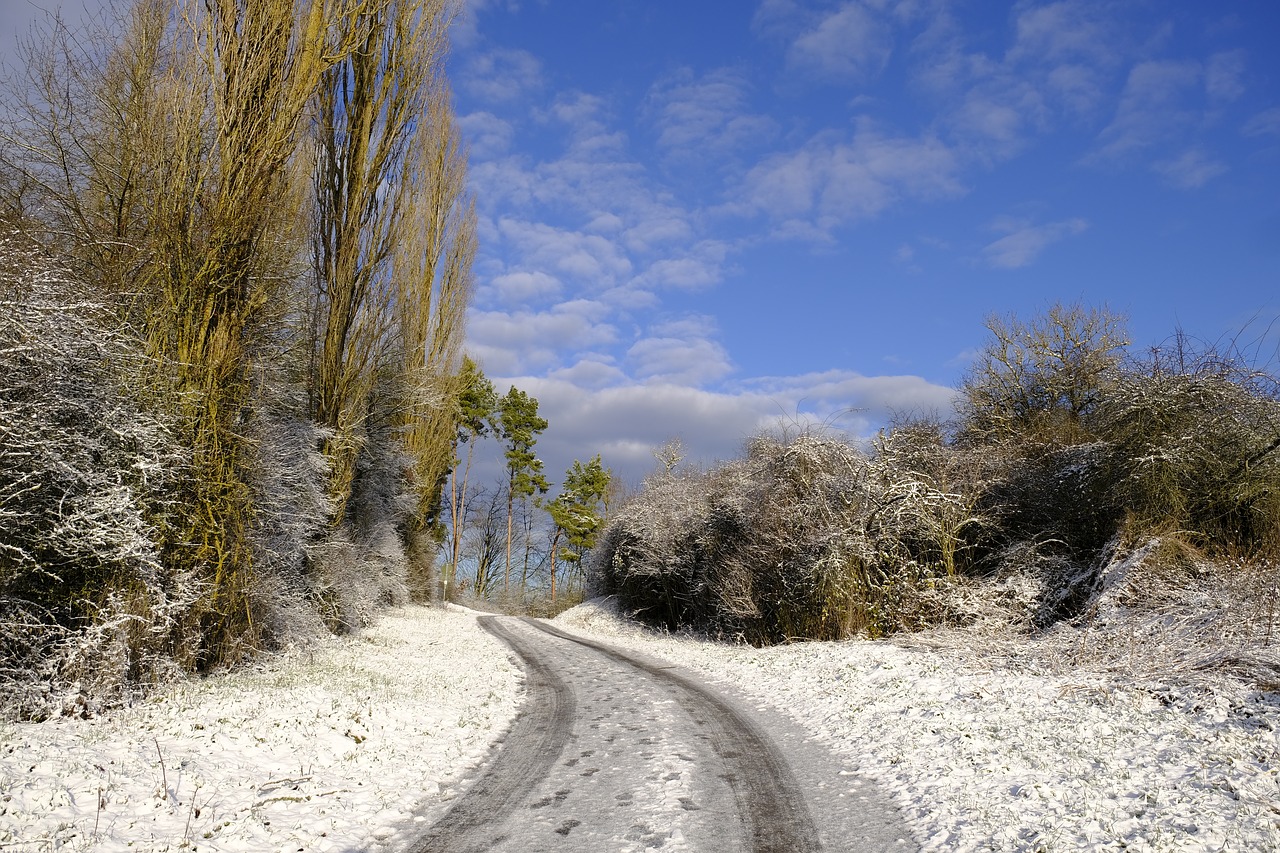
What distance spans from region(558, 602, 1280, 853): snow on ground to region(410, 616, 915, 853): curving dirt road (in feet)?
1.62

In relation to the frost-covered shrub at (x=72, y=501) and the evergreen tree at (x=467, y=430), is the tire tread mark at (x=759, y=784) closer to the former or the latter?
the frost-covered shrub at (x=72, y=501)

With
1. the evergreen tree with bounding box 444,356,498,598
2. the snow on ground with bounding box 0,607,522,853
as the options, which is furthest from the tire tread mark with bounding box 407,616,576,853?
the evergreen tree with bounding box 444,356,498,598

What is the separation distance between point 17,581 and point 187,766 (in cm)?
289

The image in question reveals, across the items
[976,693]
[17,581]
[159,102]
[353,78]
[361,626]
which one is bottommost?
[361,626]

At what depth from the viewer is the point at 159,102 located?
8.60m

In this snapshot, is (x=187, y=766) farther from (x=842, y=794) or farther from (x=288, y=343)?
(x=288, y=343)

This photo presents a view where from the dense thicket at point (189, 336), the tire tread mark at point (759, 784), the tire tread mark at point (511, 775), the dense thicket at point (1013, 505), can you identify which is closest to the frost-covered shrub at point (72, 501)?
the dense thicket at point (189, 336)

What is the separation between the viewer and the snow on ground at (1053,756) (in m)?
4.26

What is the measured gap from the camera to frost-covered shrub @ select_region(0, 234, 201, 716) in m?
5.85

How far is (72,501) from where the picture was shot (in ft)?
21.1

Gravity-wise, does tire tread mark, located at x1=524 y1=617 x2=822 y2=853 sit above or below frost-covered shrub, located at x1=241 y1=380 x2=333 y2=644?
below

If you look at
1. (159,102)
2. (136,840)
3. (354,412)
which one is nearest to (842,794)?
(136,840)

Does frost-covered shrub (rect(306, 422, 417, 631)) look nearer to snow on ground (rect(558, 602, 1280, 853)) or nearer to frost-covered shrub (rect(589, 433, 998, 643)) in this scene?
frost-covered shrub (rect(589, 433, 998, 643))

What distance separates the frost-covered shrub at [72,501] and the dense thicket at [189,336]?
0.08ft
